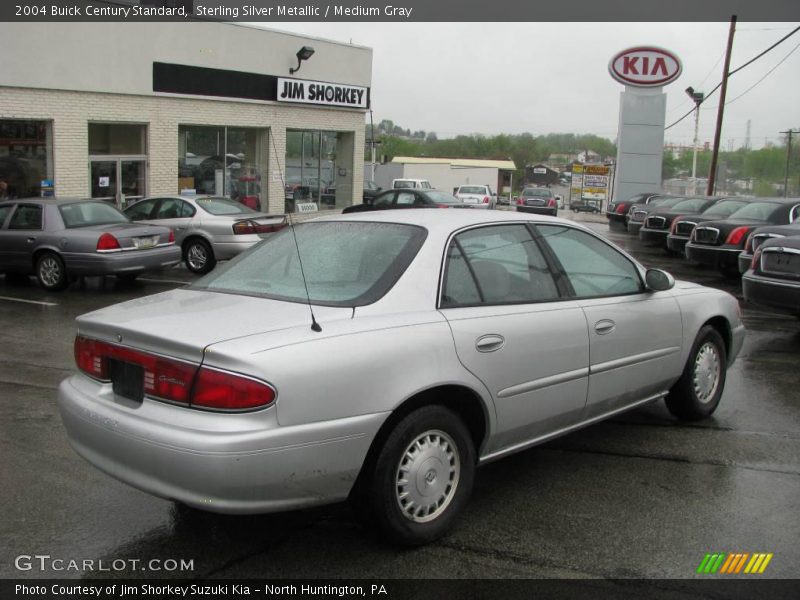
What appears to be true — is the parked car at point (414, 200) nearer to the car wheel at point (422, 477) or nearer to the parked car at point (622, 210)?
the parked car at point (622, 210)

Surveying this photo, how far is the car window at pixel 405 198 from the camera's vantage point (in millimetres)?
24453

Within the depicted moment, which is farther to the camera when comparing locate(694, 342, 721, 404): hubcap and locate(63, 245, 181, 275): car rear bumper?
locate(63, 245, 181, 275): car rear bumper

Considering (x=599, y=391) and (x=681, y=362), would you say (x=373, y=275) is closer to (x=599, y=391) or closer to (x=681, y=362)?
(x=599, y=391)

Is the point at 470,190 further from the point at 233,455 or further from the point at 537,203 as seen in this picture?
the point at 233,455

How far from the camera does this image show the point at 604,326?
4961 millimetres

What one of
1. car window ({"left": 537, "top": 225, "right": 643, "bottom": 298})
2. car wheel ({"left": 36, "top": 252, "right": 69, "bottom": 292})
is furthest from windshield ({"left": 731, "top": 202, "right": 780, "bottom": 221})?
car wheel ({"left": 36, "top": 252, "right": 69, "bottom": 292})

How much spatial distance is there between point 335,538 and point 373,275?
1.33 metres

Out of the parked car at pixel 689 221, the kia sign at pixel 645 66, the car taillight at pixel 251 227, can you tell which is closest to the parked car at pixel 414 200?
the parked car at pixel 689 221

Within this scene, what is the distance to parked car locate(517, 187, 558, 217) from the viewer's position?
3925 cm

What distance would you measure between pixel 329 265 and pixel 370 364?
0.90 metres

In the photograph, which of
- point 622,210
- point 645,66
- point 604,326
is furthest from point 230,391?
point 645,66

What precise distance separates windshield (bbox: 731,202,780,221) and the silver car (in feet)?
38.9

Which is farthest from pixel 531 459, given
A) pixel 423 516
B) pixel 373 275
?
pixel 373 275

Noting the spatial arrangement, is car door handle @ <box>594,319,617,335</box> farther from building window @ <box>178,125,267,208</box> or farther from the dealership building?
building window @ <box>178,125,267,208</box>
